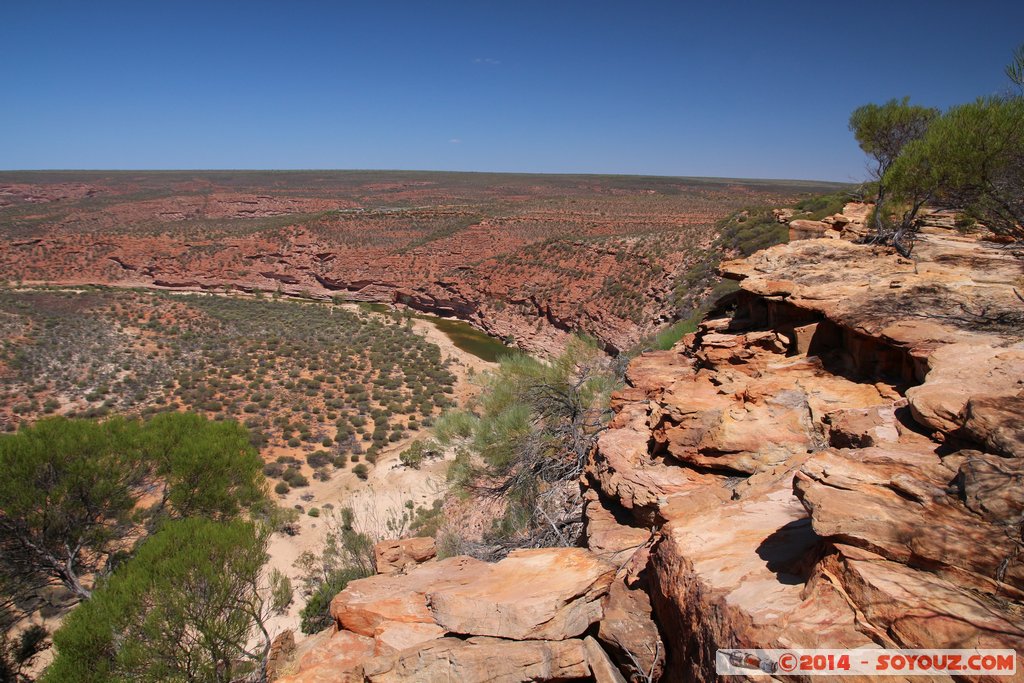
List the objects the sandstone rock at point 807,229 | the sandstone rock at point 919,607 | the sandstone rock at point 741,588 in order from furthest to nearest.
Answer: the sandstone rock at point 807,229 < the sandstone rock at point 741,588 < the sandstone rock at point 919,607

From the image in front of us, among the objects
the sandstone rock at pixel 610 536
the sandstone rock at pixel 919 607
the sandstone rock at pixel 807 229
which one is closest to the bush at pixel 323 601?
the sandstone rock at pixel 610 536

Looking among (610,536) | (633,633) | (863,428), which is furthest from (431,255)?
(633,633)

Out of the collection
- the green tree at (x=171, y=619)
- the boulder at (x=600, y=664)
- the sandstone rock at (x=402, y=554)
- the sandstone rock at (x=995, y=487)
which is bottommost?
the green tree at (x=171, y=619)

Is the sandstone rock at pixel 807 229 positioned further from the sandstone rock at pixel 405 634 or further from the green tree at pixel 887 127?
the sandstone rock at pixel 405 634

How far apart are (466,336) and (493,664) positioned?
33.6 meters

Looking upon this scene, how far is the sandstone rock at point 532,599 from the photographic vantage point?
12.8ft

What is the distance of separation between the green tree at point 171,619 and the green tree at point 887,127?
19990 millimetres

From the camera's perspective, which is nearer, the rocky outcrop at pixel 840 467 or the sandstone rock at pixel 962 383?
the rocky outcrop at pixel 840 467

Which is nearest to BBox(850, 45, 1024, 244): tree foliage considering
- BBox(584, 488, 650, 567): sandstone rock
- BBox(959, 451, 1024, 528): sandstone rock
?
BBox(959, 451, 1024, 528): sandstone rock

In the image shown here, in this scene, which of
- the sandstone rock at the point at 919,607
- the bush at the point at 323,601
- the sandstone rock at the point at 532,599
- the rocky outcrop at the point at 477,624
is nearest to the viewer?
the sandstone rock at the point at 919,607

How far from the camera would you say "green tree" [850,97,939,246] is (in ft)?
54.3

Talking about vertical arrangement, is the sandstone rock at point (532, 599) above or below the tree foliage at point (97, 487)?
above

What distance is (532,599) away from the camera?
416 cm

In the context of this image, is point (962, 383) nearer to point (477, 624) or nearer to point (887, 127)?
point (477, 624)
